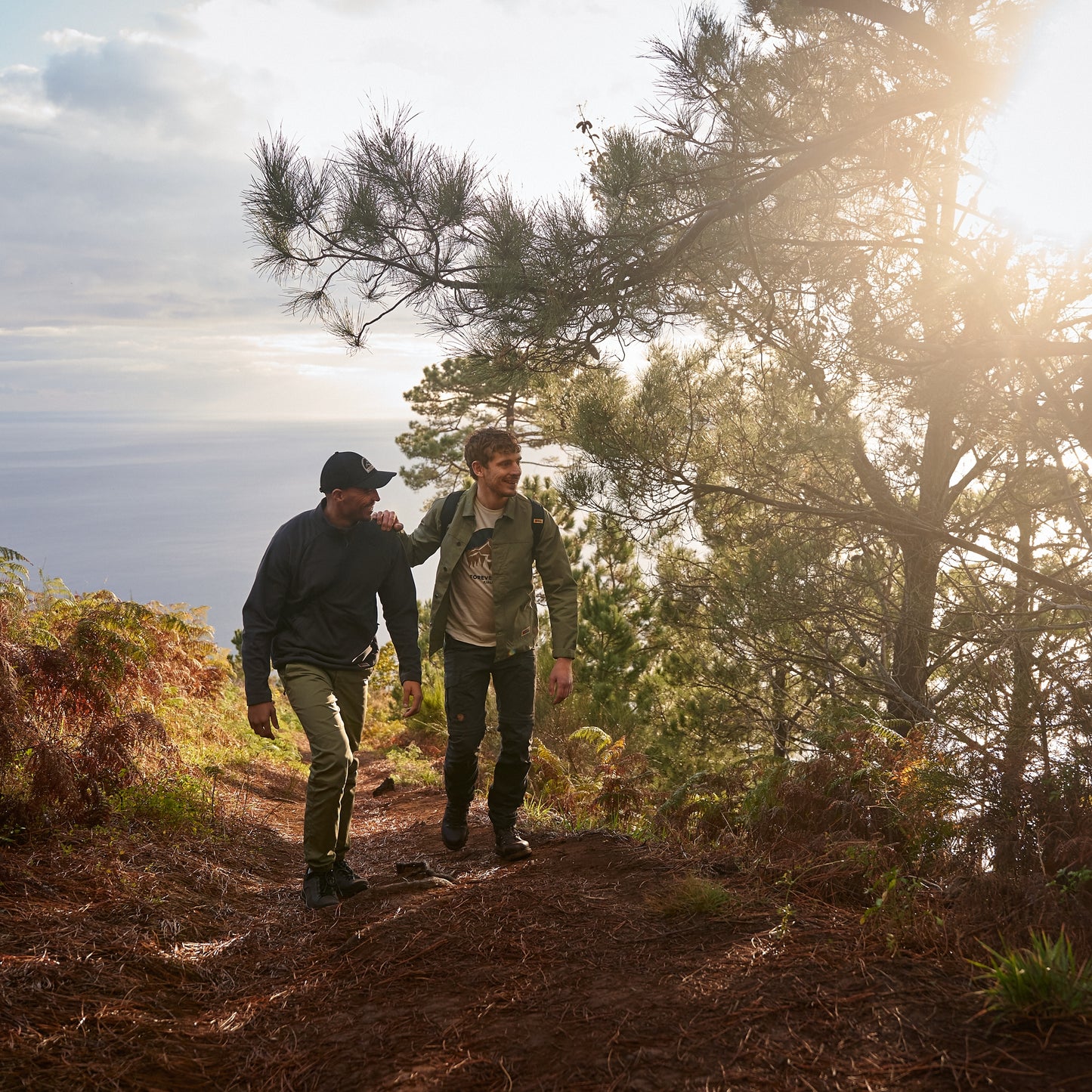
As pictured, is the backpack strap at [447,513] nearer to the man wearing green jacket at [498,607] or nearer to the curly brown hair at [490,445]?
the man wearing green jacket at [498,607]

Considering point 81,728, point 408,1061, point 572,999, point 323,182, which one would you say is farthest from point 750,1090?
point 323,182

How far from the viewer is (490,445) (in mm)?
5164

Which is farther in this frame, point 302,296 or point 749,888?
point 302,296

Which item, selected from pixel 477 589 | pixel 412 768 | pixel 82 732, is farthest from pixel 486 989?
pixel 412 768

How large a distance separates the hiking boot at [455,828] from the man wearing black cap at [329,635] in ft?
2.76

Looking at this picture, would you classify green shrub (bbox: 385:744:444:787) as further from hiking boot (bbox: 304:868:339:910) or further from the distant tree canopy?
hiking boot (bbox: 304:868:339:910)

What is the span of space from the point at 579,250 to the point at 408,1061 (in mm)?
5525

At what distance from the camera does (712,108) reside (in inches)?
289

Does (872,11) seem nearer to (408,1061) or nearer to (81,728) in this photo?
(408,1061)

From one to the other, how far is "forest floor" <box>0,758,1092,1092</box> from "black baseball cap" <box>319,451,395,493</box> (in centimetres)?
206

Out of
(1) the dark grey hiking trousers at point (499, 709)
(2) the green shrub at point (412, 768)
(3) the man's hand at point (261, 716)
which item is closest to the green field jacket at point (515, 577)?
(1) the dark grey hiking trousers at point (499, 709)

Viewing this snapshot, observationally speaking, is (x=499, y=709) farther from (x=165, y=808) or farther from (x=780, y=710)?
(x=780, y=710)

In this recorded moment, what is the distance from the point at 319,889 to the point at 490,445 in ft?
8.14

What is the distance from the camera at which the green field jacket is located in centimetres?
518
